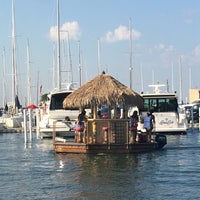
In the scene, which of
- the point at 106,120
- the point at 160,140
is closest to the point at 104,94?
the point at 106,120

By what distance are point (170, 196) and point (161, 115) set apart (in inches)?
869

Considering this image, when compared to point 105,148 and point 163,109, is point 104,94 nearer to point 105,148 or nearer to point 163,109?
point 105,148

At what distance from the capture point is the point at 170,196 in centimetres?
1298

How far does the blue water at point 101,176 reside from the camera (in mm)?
13383

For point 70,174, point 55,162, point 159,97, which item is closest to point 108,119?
point 55,162

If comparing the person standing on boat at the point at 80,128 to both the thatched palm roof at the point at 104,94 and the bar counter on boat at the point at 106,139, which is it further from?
the thatched palm roof at the point at 104,94

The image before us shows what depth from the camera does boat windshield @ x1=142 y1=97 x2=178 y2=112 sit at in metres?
34.9

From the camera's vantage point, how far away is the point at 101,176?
16.2m

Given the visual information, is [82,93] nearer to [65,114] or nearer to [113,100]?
[113,100]

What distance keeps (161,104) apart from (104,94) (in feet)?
44.6

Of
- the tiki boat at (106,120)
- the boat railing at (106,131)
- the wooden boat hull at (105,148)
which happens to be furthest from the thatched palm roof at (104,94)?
the wooden boat hull at (105,148)

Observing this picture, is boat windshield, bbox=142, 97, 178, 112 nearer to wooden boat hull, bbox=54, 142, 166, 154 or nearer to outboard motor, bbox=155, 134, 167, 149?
outboard motor, bbox=155, 134, 167, 149

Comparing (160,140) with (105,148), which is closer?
(105,148)

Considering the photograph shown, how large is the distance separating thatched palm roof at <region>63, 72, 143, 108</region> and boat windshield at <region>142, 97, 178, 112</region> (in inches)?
476
